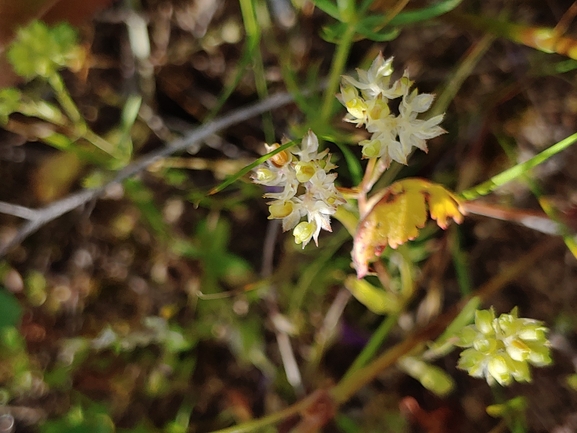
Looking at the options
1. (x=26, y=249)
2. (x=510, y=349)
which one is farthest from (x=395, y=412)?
(x=26, y=249)

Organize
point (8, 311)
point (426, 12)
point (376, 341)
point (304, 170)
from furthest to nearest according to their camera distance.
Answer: point (8, 311)
point (376, 341)
point (426, 12)
point (304, 170)

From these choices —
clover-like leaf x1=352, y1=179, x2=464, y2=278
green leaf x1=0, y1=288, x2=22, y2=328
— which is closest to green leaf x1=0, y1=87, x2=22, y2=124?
green leaf x1=0, y1=288, x2=22, y2=328

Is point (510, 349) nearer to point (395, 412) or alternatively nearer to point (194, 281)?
point (395, 412)

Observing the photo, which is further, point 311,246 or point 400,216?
point 311,246

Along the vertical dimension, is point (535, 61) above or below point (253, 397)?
above

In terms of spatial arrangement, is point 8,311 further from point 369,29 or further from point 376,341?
point 369,29

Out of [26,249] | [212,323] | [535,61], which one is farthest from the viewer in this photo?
[26,249]

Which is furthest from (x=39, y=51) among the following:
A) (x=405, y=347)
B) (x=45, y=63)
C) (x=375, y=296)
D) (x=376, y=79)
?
(x=405, y=347)
